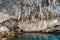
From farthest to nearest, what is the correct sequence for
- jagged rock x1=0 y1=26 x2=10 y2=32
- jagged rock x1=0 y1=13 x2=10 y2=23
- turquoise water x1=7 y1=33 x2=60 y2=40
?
jagged rock x1=0 y1=26 x2=10 y2=32, jagged rock x1=0 y1=13 x2=10 y2=23, turquoise water x1=7 y1=33 x2=60 y2=40

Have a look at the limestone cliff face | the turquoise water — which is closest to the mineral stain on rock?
the limestone cliff face

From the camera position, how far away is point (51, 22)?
3.73m

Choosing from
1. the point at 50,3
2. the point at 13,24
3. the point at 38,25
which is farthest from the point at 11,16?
the point at 50,3

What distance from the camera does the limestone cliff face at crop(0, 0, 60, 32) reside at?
11.2 feet

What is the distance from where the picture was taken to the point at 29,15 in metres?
3.61

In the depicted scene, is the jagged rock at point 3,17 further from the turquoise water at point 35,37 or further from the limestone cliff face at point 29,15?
the turquoise water at point 35,37

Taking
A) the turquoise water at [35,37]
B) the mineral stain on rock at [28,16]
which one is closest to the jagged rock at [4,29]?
the mineral stain on rock at [28,16]

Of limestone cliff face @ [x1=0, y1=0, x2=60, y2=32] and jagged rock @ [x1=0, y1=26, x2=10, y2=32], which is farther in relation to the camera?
jagged rock @ [x1=0, y1=26, x2=10, y2=32]

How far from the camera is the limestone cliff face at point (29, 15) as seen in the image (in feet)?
11.2

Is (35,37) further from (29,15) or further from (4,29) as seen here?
(4,29)

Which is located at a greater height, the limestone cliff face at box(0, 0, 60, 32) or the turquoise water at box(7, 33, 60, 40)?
the limestone cliff face at box(0, 0, 60, 32)

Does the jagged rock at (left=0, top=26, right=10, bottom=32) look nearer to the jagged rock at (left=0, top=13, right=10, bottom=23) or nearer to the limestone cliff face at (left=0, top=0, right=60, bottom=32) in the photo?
→ the limestone cliff face at (left=0, top=0, right=60, bottom=32)

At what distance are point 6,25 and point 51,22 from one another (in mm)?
1234

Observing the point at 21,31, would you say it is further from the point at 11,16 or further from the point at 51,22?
the point at 51,22
